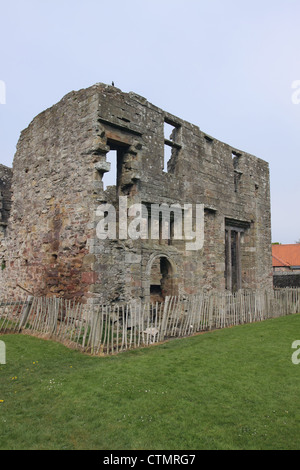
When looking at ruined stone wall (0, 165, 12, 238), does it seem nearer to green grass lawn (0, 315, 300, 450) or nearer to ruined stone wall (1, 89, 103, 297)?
ruined stone wall (1, 89, 103, 297)

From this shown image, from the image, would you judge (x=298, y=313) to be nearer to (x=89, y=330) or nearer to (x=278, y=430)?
(x=89, y=330)

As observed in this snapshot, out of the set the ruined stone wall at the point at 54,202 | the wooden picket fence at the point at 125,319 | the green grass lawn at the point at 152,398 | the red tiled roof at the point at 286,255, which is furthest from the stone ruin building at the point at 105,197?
the red tiled roof at the point at 286,255

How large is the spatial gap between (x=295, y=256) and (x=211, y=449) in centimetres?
4263

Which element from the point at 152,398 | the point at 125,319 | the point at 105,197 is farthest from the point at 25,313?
the point at 152,398

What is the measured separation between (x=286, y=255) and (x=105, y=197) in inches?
1510

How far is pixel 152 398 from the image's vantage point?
5.50m

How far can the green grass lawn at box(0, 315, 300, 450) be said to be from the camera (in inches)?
169

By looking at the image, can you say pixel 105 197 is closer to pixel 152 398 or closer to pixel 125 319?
pixel 125 319

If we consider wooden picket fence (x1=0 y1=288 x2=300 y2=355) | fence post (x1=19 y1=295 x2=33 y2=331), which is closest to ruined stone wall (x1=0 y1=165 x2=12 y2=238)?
wooden picket fence (x1=0 y1=288 x2=300 y2=355)

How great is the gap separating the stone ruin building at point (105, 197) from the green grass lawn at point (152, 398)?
2.78m

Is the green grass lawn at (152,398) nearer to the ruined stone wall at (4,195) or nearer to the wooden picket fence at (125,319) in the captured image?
the wooden picket fence at (125,319)

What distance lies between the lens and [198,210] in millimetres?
13930

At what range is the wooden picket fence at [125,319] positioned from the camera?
8.47 m

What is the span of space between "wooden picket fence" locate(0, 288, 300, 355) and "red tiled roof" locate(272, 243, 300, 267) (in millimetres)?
28420
